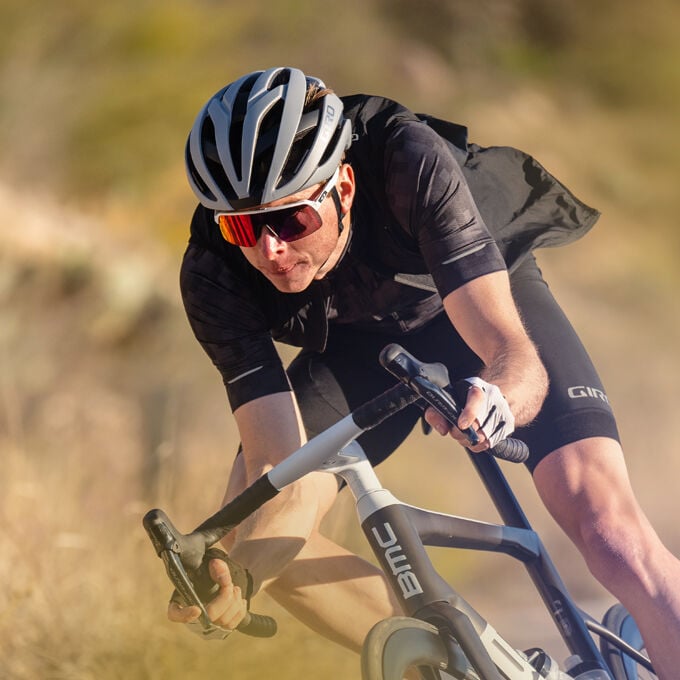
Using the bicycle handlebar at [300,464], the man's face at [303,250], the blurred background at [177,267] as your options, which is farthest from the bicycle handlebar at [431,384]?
the blurred background at [177,267]

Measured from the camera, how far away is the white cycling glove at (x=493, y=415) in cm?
243

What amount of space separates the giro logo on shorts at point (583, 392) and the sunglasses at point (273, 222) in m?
0.87

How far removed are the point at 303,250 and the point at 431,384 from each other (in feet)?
2.15

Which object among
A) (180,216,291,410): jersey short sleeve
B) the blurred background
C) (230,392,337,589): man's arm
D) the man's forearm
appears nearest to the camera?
the man's forearm

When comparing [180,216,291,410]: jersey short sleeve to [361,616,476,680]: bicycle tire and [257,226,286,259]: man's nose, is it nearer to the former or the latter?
[257,226,286,259]: man's nose

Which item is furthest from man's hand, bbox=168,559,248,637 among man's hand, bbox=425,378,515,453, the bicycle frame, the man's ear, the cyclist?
the man's ear

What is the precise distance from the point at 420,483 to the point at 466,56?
14.8 metres

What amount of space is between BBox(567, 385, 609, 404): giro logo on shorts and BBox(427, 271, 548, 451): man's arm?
1.06ft

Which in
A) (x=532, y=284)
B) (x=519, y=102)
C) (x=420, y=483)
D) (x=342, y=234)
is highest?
(x=519, y=102)

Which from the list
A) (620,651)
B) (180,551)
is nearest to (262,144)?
(180,551)

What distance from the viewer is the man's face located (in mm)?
2857

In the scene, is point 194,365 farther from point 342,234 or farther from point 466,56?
point 466,56

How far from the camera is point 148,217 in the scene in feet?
42.7

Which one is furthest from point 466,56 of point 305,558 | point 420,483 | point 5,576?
point 305,558
